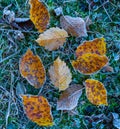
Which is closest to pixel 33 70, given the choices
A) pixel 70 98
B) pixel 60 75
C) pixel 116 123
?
pixel 60 75

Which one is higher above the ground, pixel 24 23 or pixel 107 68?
pixel 24 23

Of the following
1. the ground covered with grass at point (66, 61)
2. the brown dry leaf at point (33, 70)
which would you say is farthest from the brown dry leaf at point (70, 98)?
the brown dry leaf at point (33, 70)

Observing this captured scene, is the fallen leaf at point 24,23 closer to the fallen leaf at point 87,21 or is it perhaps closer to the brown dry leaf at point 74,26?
the brown dry leaf at point 74,26

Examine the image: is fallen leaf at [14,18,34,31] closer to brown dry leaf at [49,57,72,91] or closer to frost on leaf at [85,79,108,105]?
brown dry leaf at [49,57,72,91]

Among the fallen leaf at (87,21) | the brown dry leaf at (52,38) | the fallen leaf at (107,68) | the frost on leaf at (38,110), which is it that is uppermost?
the fallen leaf at (87,21)

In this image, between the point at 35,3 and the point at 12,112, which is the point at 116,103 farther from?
the point at 35,3

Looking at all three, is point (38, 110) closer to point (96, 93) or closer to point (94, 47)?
point (96, 93)
